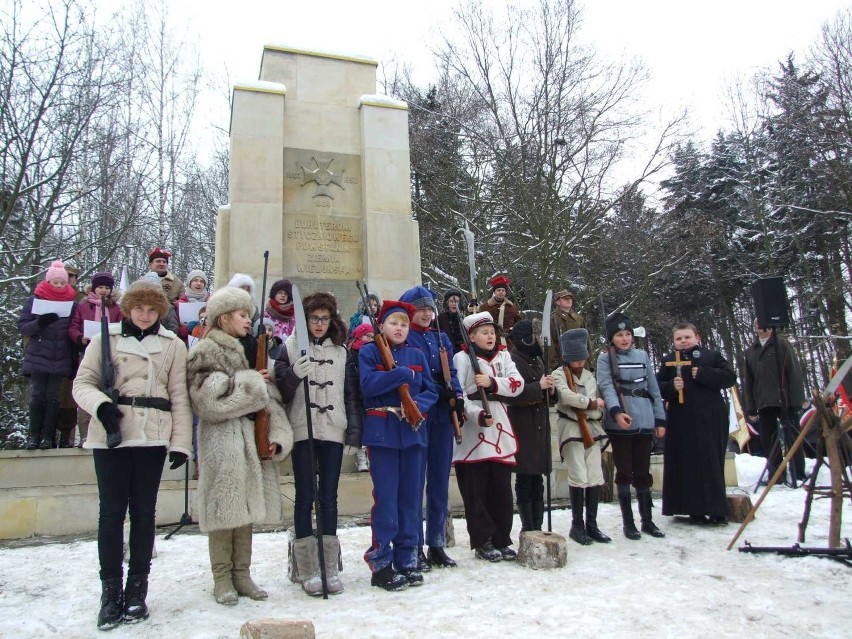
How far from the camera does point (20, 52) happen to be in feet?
39.7

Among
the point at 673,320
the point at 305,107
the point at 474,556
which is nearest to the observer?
the point at 474,556

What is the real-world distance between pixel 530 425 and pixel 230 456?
90.1 inches

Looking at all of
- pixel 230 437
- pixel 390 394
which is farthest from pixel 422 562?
pixel 230 437

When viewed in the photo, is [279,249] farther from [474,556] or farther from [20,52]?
[20,52]

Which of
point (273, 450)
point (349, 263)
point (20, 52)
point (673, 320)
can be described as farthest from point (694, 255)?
point (273, 450)

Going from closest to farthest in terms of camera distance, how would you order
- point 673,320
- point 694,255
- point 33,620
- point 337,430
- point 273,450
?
1. point 33,620
2. point 273,450
3. point 337,430
4. point 694,255
5. point 673,320

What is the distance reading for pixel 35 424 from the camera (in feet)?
20.1

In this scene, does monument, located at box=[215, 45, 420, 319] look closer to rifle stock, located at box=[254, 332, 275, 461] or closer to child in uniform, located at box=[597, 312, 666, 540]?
child in uniform, located at box=[597, 312, 666, 540]

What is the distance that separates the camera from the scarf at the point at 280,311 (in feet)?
19.5

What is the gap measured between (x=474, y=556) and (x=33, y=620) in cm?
271

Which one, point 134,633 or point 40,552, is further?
point 40,552

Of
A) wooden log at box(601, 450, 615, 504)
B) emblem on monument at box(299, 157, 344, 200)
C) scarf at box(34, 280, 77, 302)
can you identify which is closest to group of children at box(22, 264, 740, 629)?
wooden log at box(601, 450, 615, 504)

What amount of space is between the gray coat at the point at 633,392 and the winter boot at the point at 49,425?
5.06 metres

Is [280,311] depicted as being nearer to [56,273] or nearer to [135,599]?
[56,273]
